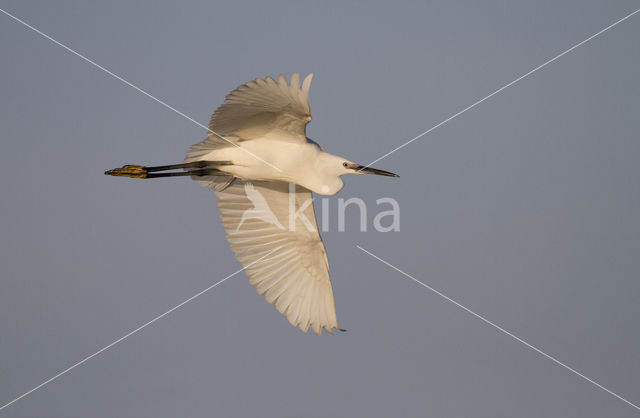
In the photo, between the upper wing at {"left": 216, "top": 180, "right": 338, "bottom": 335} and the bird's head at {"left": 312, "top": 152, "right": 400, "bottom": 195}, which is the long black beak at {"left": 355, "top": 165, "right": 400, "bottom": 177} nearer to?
the bird's head at {"left": 312, "top": 152, "right": 400, "bottom": 195}

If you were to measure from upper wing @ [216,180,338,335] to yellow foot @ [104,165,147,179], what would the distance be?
1.20 meters

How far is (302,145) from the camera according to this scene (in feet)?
34.0

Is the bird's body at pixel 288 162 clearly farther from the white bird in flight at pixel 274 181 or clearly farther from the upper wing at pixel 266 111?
the upper wing at pixel 266 111

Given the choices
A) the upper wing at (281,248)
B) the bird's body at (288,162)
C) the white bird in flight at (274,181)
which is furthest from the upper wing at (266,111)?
the upper wing at (281,248)

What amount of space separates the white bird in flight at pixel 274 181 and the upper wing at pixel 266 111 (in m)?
0.01

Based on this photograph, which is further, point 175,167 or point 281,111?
point 175,167

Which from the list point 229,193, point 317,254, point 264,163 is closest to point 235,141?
point 264,163

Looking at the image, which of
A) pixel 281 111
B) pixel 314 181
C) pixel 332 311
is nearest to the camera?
pixel 281 111

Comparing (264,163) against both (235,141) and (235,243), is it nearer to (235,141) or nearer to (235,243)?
(235,141)

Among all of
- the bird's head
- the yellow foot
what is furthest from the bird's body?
the yellow foot

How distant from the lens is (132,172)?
36.0 feet

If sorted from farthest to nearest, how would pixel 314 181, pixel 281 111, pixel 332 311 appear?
pixel 332 311
pixel 314 181
pixel 281 111

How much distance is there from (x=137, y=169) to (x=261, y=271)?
2.19 metres

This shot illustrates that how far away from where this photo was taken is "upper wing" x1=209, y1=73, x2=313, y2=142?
9227 mm
